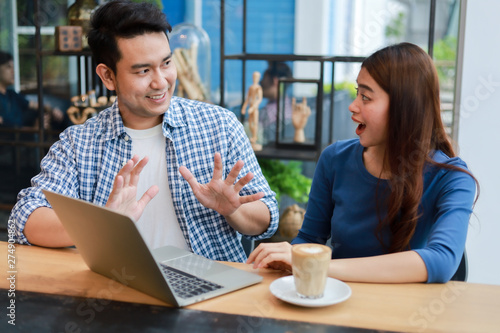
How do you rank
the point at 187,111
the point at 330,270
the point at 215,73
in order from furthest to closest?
the point at 215,73 → the point at 187,111 → the point at 330,270

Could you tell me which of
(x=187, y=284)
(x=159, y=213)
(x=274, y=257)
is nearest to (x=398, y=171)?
(x=274, y=257)

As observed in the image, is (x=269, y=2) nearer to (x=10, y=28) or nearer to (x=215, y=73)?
(x=215, y=73)

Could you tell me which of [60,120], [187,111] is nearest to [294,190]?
[187,111]

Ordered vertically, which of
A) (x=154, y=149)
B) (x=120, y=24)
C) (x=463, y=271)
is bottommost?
(x=463, y=271)

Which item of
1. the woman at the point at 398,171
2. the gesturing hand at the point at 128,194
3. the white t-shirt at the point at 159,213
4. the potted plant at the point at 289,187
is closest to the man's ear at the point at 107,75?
the white t-shirt at the point at 159,213

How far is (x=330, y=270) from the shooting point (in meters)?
1.26

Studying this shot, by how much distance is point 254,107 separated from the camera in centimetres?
302

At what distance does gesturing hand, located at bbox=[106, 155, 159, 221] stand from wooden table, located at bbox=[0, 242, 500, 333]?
183 millimetres

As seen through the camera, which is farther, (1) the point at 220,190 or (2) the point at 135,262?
(1) the point at 220,190

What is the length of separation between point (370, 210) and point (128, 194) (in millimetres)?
648

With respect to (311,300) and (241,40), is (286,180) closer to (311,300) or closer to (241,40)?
(311,300)

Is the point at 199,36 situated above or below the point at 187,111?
above

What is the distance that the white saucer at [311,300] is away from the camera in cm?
Result: 111

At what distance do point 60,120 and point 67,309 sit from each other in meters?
3.11
